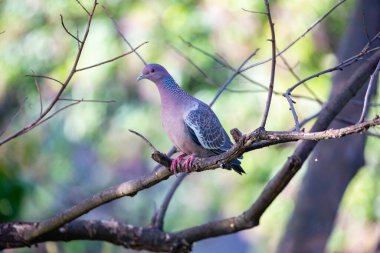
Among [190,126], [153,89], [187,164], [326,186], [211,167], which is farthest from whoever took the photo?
[153,89]

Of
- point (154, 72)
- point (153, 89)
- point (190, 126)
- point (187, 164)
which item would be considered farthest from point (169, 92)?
point (153, 89)

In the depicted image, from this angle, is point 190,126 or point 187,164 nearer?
point 187,164

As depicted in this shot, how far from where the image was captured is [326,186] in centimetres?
720

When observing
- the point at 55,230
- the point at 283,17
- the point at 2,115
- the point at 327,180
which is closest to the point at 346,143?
the point at 327,180

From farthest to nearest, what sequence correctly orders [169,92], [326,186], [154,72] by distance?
1. [326,186]
2. [154,72]
3. [169,92]

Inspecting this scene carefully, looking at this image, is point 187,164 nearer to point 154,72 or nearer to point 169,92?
point 169,92

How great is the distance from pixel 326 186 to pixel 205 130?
3412 mm

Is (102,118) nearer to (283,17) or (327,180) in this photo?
(283,17)

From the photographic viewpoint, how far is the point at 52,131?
1037cm

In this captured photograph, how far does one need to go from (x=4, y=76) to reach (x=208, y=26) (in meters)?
2.88

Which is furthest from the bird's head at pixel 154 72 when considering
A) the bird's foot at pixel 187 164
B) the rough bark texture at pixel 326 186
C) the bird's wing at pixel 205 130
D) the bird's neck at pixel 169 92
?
the rough bark texture at pixel 326 186

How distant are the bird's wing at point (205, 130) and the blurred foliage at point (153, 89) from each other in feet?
11.1

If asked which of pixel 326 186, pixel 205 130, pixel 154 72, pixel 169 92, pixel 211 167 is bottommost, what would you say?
pixel 211 167

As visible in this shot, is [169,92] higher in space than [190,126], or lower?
higher
